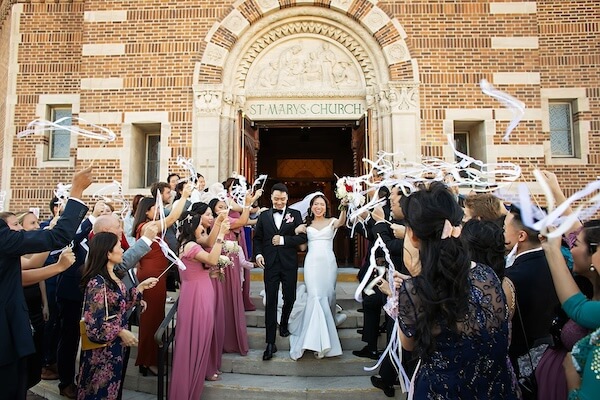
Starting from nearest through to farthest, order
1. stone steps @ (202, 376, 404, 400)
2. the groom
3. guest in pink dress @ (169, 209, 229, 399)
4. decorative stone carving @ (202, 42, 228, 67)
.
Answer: guest in pink dress @ (169, 209, 229, 399)
stone steps @ (202, 376, 404, 400)
the groom
decorative stone carving @ (202, 42, 228, 67)

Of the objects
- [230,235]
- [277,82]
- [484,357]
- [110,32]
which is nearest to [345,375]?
[230,235]

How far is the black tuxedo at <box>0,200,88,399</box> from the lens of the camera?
286 centimetres

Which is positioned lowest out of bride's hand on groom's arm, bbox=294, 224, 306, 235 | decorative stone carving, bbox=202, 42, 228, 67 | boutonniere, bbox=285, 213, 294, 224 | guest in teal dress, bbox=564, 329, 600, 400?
guest in teal dress, bbox=564, 329, 600, 400

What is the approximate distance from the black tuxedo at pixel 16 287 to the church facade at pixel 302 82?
20.6ft

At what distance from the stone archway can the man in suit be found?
632 centimetres

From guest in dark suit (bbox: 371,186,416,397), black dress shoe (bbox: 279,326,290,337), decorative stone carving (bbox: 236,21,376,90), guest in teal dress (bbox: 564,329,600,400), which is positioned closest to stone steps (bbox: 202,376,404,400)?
guest in dark suit (bbox: 371,186,416,397)

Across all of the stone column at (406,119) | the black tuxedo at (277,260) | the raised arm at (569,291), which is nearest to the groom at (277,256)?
the black tuxedo at (277,260)

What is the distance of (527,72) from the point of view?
30.3 feet

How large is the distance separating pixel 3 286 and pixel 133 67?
7750 millimetres

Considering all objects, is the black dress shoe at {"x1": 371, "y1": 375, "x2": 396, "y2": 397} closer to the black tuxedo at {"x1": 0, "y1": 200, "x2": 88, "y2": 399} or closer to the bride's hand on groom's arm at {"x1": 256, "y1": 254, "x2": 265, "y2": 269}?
the bride's hand on groom's arm at {"x1": 256, "y1": 254, "x2": 265, "y2": 269}

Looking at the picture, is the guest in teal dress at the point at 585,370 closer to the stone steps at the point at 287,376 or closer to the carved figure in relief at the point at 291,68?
the stone steps at the point at 287,376

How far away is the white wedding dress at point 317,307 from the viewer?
486 centimetres

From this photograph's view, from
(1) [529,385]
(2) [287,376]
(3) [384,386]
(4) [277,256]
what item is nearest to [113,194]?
(4) [277,256]

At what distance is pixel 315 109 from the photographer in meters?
9.94
